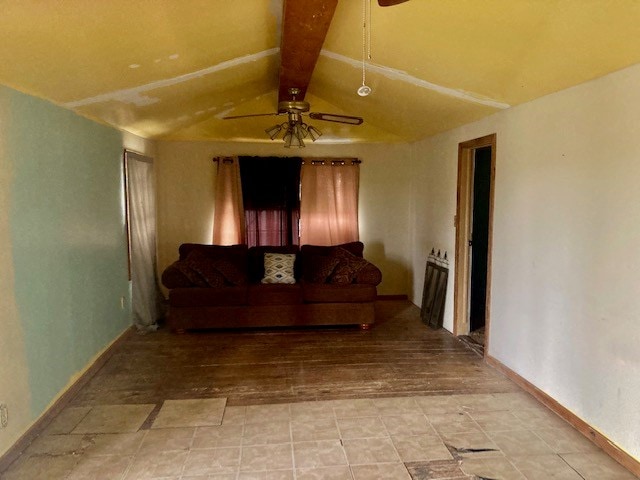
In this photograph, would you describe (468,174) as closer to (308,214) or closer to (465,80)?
(465,80)

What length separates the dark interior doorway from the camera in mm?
4926

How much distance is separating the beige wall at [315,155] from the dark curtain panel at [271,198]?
0.72 ft

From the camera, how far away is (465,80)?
316 cm

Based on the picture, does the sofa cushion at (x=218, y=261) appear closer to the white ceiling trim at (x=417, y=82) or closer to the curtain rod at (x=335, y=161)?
the curtain rod at (x=335, y=161)

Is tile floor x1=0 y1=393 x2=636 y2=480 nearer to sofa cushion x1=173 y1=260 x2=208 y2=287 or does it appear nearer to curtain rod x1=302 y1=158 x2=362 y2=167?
sofa cushion x1=173 y1=260 x2=208 y2=287

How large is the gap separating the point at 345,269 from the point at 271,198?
1565mm

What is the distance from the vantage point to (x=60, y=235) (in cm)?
303

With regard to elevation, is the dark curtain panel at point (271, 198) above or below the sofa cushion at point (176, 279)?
above

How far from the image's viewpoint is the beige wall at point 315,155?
5.77 meters

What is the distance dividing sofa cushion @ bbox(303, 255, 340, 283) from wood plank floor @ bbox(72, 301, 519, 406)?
573 mm

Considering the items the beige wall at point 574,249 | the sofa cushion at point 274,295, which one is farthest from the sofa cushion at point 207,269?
the beige wall at point 574,249

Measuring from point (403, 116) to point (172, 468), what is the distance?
3878mm

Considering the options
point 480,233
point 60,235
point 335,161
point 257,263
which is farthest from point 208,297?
point 480,233


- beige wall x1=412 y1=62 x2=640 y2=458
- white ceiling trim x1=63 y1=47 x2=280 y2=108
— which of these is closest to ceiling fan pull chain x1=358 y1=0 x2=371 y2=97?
white ceiling trim x1=63 y1=47 x2=280 y2=108
